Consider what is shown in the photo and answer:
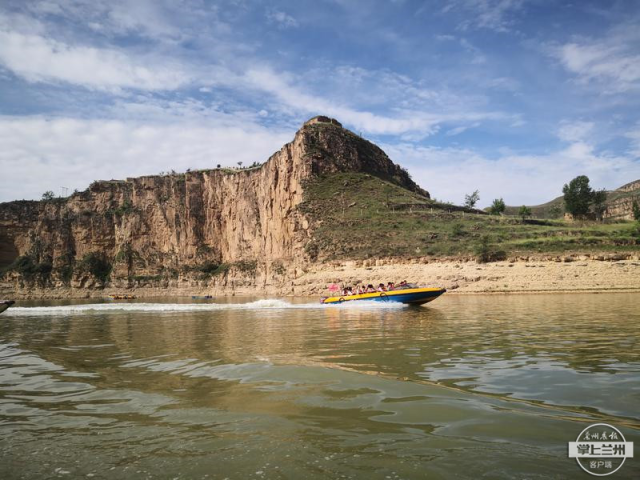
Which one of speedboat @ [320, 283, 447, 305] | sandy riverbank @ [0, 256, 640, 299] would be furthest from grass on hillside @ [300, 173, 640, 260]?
speedboat @ [320, 283, 447, 305]

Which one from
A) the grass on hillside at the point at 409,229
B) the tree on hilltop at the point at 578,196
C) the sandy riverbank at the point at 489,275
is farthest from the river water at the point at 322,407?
the tree on hilltop at the point at 578,196

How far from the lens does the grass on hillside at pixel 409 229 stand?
149 ft

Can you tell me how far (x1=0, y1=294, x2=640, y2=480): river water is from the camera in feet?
13.8

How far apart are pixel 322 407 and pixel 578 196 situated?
257 ft

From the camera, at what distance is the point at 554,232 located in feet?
164

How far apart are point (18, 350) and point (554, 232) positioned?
171 ft

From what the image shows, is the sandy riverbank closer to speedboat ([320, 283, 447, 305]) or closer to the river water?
speedboat ([320, 283, 447, 305])

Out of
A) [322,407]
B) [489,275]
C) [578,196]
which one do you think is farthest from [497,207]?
[322,407]

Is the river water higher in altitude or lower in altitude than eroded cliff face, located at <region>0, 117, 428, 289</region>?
lower

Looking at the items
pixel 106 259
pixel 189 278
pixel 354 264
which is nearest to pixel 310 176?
pixel 354 264

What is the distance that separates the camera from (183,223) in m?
93.4

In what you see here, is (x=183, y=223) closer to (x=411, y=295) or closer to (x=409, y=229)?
(x=409, y=229)

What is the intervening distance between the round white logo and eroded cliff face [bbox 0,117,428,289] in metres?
62.7

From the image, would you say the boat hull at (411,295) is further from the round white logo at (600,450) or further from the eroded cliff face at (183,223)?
the eroded cliff face at (183,223)
